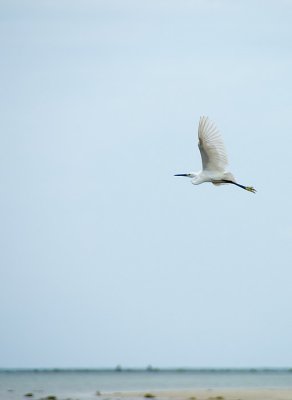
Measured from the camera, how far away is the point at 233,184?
24672 mm

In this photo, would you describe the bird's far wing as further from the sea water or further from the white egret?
the sea water

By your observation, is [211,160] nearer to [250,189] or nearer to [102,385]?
[250,189]

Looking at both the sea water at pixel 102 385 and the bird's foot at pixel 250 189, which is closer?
the bird's foot at pixel 250 189

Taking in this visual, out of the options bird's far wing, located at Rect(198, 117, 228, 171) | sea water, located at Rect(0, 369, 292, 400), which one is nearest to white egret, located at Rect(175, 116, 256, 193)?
bird's far wing, located at Rect(198, 117, 228, 171)

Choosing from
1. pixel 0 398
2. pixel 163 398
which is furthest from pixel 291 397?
pixel 0 398

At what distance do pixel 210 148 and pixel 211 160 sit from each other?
551 mm

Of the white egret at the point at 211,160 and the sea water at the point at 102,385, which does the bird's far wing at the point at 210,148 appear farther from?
the sea water at the point at 102,385

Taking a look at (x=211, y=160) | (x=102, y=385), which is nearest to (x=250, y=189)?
(x=211, y=160)

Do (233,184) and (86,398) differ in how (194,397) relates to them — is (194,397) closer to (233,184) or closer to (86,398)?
(86,398)

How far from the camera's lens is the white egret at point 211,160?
2255 centimetres

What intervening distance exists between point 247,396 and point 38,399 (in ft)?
29.8

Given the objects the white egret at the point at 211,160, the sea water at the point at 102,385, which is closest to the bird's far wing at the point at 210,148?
the white egret at the point at 211,160

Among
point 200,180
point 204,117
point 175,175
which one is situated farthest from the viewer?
point 175,175

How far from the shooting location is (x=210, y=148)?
75.7 ft
